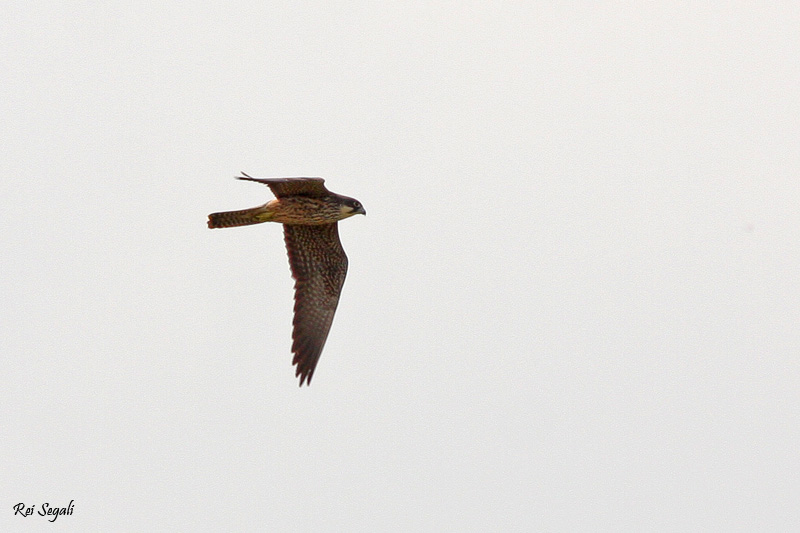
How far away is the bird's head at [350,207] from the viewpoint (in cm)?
1698

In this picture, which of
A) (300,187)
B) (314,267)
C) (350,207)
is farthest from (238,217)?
(314,267)

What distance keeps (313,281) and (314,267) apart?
209 millimetres

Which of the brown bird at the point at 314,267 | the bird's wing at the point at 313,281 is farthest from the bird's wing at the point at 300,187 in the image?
the bird's wing at the point at 313,281

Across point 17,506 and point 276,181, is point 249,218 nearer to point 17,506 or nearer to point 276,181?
point 276,181

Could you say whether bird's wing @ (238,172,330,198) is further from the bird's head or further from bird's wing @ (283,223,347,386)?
bird's wing @ (283,223,347,386)

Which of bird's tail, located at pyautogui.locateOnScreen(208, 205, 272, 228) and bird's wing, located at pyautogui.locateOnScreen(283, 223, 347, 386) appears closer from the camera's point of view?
bird's tail, located at pyautogui.locateOnScreen(208, 205, 272, 228)

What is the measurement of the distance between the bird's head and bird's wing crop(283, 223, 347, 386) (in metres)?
0.76

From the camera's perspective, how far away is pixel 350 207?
17.0m

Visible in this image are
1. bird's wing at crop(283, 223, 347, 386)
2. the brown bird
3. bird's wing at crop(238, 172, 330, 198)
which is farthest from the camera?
bird's wing at crop(283, 223, 347, 386)

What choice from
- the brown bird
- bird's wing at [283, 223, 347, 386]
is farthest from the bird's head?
bird's wing at [283, 223, 347, 386]

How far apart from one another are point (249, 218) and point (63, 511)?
509cm

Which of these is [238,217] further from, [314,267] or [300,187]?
[314,267]

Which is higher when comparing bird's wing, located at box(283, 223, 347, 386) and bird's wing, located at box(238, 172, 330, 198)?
bird's wing, located at box(238, 172, 330, 198)

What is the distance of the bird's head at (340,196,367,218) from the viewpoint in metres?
17.0
